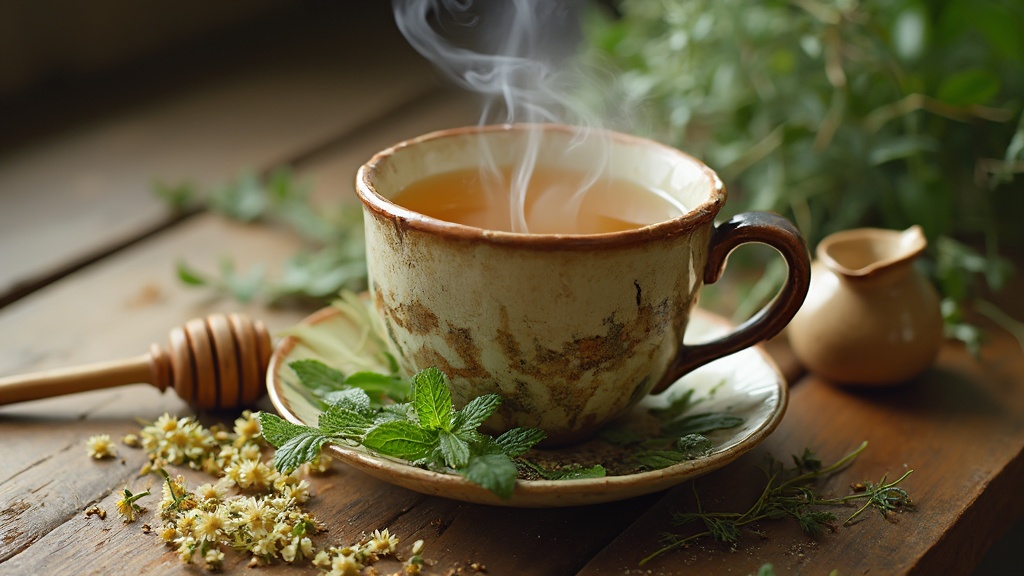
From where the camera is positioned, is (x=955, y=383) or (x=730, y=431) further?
(x=955, y=383)

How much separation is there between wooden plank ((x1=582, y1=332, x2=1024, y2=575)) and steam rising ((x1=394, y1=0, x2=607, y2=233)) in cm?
38

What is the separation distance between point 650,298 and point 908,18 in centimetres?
92

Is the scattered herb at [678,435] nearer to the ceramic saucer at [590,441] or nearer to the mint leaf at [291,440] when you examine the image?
the ceramic saucer at [590,441]

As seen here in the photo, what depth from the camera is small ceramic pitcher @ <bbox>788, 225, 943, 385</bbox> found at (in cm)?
122

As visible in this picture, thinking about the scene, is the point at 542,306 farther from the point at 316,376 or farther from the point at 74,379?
the point at 74,379

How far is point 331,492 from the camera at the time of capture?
102 cm

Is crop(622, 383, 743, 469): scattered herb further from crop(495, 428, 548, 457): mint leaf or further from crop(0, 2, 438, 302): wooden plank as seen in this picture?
crop(0, 2, 438, 302): wooden plank

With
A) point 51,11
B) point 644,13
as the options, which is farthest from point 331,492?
point 51,11

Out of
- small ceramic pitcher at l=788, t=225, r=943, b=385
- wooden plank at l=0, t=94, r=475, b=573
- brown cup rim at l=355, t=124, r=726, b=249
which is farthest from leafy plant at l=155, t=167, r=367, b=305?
small ceramic pitcher at l=788, t=225, r=943, b=385

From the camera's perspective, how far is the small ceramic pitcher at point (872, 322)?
1.22 metres

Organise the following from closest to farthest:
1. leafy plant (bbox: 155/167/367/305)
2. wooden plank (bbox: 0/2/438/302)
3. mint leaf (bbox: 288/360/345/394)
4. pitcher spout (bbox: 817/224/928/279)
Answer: mint leaf (bbox: 288/360/345/394) < pitcher spout (bbox: 817/224/928/279) < leafy plant (bbox: 155/167/367/305) < wooden plank (bbox: 0/2/438/302)

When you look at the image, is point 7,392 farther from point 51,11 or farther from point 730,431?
point 51,11

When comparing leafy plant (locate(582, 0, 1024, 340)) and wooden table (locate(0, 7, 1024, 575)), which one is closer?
wooden table (locate(0, 7, 1024, 575))

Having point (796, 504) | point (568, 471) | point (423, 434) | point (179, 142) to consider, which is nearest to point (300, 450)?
point (423, 434)
